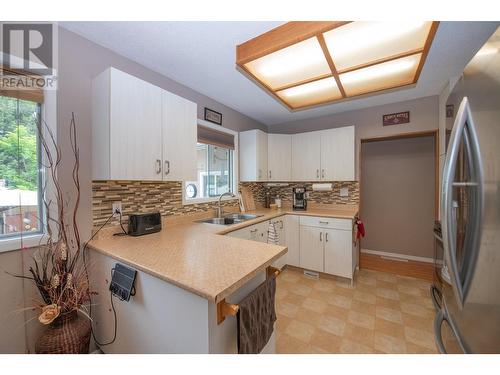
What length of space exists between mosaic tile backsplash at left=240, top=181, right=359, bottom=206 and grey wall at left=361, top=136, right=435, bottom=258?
67 cm

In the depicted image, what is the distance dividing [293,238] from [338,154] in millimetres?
1366

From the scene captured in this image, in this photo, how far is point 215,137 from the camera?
2730 millimetres

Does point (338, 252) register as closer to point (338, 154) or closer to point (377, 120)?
point (338, 154)

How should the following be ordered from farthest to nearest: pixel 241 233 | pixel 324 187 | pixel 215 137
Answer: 1. pixel 324 187
2. pixel 215 137
3. pixel 241 233

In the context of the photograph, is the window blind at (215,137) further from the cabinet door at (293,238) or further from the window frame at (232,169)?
the cabinet door at (293,238)

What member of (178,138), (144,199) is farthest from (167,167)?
(144,199)

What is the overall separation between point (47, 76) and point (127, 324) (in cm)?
170

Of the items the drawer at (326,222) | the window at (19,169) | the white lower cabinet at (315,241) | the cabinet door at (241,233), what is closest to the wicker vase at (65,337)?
the window at (19,169)

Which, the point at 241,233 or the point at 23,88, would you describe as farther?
the point at 241,233

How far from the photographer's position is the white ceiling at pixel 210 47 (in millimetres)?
1430

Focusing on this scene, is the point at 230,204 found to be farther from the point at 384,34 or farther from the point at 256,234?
the point at 384,34

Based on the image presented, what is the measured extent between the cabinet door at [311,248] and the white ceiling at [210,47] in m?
1.91

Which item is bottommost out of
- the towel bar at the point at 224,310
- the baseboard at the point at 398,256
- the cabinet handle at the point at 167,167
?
the baseboard at the point at 398,256
